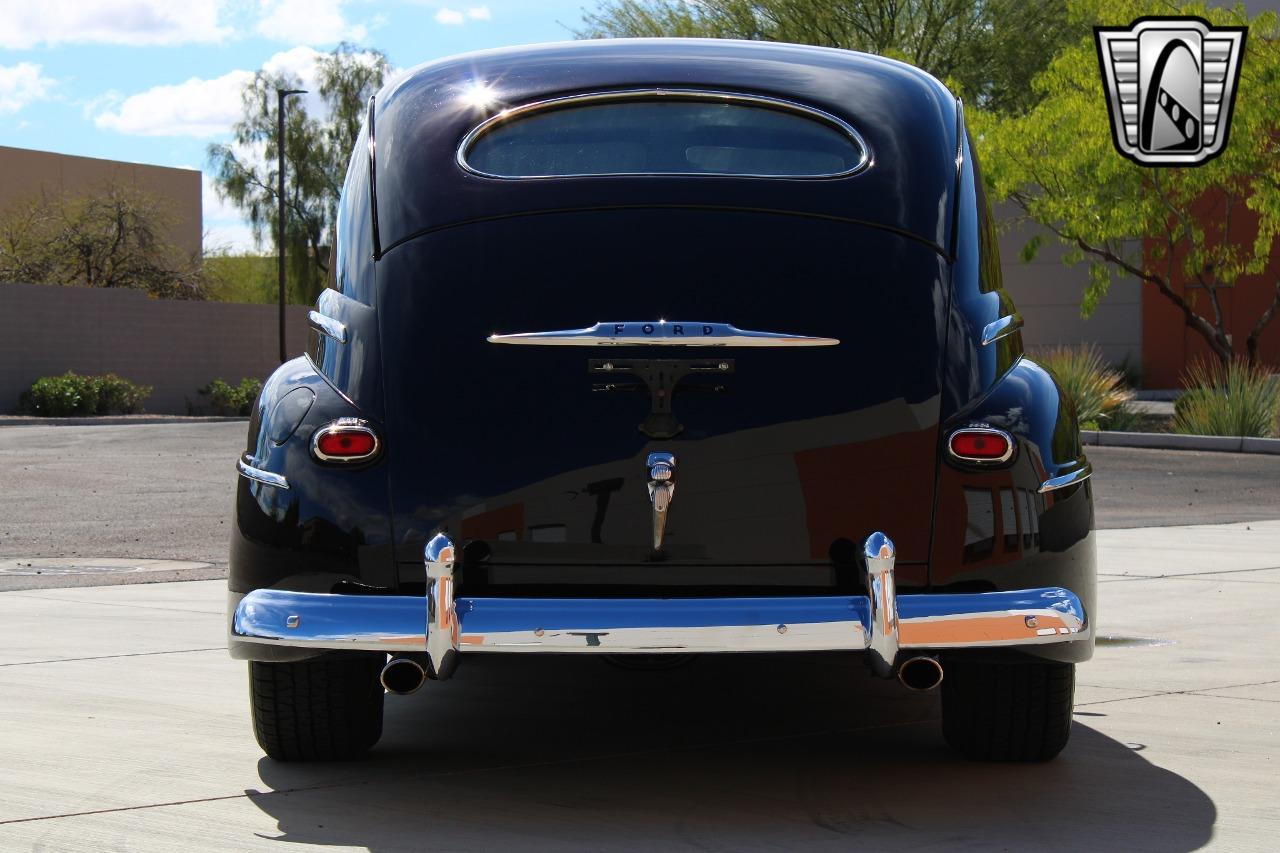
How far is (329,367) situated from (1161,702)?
3.26 m

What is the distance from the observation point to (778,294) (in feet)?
14.1

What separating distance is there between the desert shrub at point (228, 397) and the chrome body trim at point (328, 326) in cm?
3359

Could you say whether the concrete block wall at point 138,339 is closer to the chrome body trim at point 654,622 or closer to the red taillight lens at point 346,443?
the red taillight lens at point 346,443

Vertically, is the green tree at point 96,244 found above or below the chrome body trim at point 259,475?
below

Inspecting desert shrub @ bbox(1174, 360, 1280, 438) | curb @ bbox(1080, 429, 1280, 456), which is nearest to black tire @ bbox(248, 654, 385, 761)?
curb @ bbox(1080, 429, 1280, 456)

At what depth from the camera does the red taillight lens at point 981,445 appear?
421cm

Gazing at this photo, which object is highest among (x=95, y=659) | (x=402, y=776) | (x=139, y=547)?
(x=402, y=776)

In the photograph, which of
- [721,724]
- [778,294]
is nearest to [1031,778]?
[721,724]

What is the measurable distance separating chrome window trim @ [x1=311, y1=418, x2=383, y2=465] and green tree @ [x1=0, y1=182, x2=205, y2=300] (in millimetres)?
38543

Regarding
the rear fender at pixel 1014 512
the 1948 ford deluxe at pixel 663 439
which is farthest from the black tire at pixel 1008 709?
the rear fender at pixel 1014 512

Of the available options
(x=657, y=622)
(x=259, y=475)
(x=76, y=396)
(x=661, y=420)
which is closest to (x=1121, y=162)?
(x=76, y=396)

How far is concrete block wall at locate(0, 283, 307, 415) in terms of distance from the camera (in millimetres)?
34469

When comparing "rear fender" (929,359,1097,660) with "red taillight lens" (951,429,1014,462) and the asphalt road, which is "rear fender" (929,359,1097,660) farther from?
the asphalt road

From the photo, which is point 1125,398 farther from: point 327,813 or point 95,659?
point 327,813
